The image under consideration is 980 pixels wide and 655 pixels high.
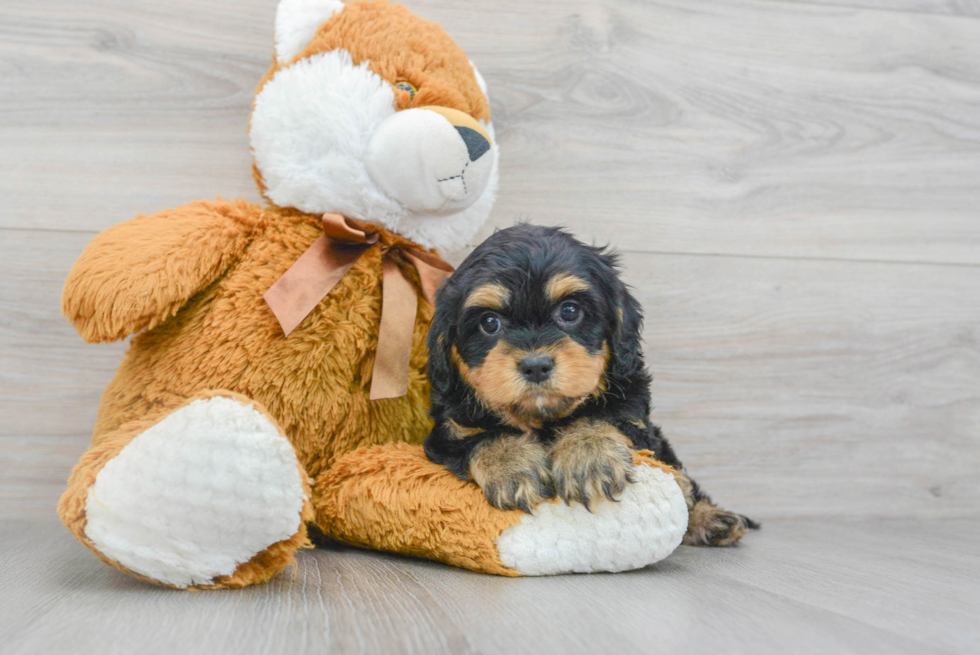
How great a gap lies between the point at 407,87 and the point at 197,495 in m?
0.89

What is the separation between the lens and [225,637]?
0.90 meters

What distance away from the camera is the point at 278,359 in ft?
4.58

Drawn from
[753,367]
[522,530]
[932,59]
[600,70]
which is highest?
[932,59]

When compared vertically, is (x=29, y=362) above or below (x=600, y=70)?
below

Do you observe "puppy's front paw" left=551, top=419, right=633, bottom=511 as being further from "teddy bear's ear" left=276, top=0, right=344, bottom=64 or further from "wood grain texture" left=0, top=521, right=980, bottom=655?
"teddy bear's ear" left=276, top=0, right=344, bottom=64

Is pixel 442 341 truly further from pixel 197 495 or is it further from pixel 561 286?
pixel 197 495

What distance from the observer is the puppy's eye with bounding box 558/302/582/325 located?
126cm

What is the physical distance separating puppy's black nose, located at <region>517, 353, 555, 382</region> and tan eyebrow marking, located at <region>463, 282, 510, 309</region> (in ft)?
0.40

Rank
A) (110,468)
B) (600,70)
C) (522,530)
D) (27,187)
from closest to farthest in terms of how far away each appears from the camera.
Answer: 1. (110,468)
2. (522,530)
3. (27,187)
4. (600,70)

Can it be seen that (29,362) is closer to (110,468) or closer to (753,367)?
(110,468)

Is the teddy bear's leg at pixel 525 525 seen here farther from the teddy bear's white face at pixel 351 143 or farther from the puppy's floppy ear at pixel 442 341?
the teddy bear's white face at pixel 351 143

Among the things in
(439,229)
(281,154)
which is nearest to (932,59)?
(439,229)

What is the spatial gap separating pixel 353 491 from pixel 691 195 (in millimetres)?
1313

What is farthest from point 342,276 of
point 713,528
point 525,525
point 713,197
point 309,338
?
point 713,197
